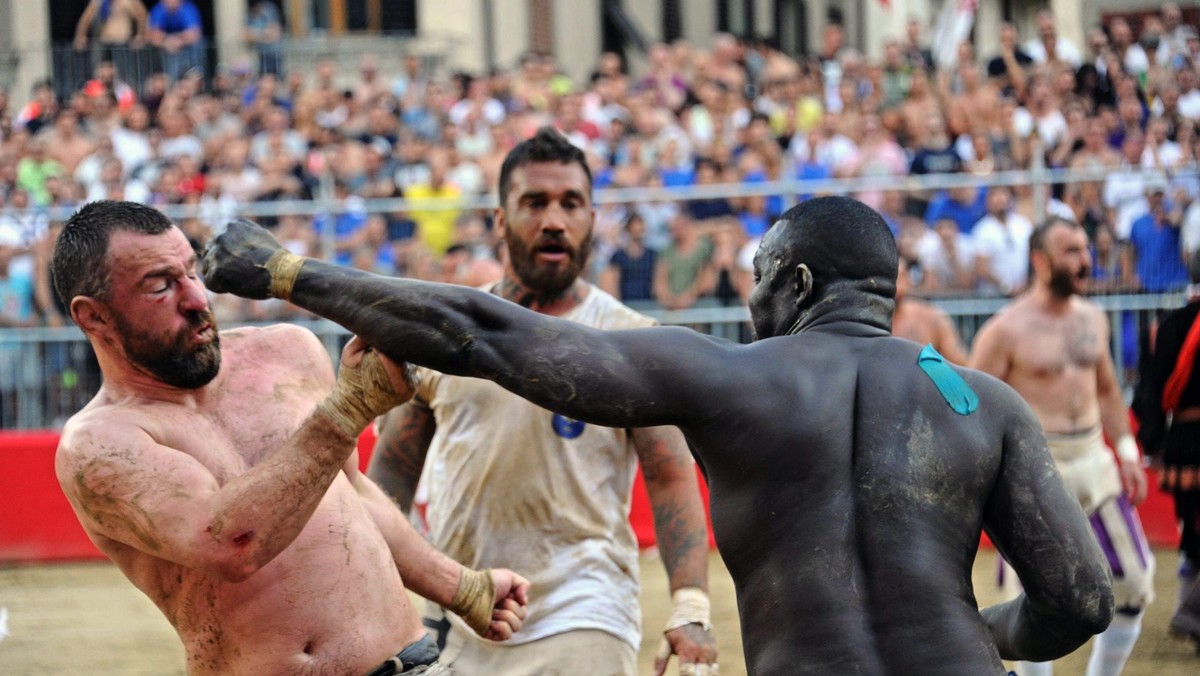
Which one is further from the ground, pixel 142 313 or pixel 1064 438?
pixel 142 313

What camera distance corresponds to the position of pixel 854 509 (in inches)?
114

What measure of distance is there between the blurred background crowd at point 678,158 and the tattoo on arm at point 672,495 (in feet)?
12.3

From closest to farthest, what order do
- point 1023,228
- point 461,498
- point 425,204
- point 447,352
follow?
1. point 447,352
2. point 461,498
3. point 1023,228
4. point 425,204

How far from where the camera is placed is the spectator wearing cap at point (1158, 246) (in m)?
10.4

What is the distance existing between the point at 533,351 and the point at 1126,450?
210 inches

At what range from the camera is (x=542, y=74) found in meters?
15.1

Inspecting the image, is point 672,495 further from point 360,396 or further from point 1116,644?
point 1116,644

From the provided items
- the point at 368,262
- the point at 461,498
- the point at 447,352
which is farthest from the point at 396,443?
the point at 368,262

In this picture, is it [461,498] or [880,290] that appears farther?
[461,498]

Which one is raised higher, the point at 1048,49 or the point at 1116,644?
the point at 1048,49

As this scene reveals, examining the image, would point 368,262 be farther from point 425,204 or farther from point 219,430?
point 219,430

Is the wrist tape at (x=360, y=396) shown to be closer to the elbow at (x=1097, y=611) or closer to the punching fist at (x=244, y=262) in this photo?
the punching fist at (x=244, y=262)

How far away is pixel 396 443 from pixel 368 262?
22.0 ft

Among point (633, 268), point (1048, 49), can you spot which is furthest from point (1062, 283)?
point (1048, 49)
